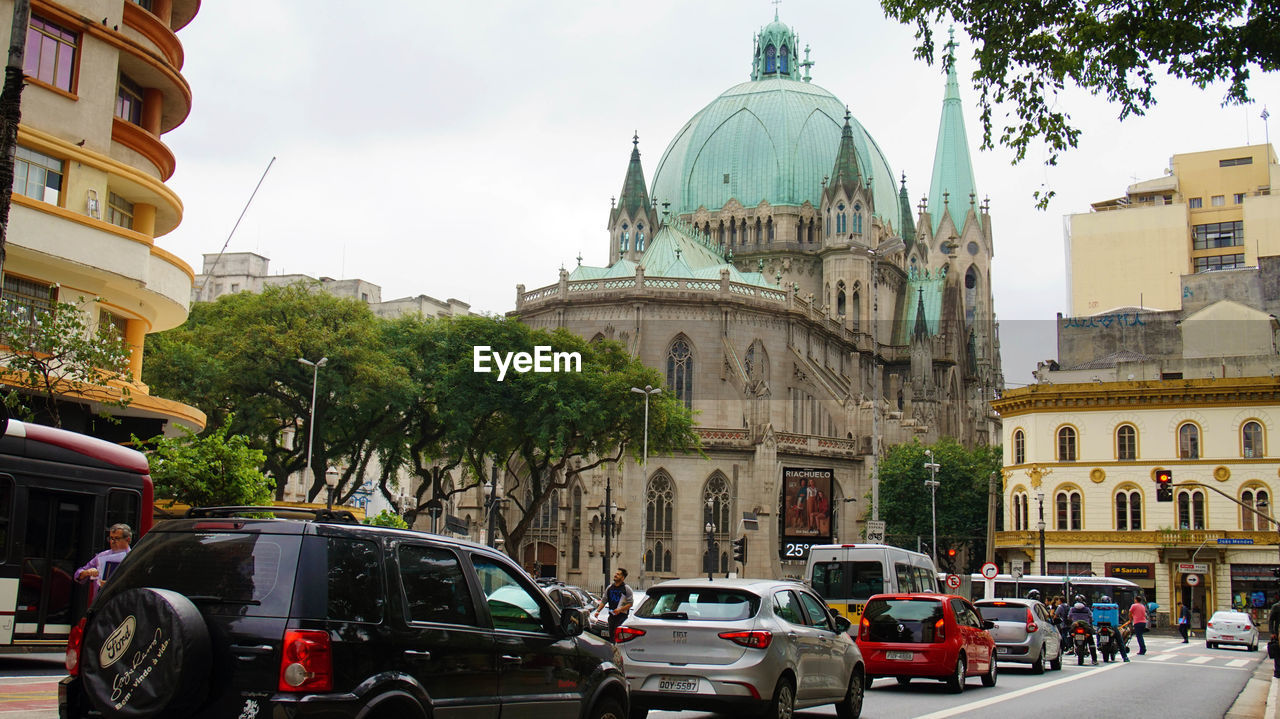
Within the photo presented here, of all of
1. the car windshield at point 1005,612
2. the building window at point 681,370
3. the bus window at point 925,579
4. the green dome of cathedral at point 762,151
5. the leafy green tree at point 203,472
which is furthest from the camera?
the green dome of cathedral at point 762,151

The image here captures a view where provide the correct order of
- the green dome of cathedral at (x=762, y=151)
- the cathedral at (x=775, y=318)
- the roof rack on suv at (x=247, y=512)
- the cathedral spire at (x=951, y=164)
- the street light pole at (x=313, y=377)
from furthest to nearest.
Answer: the cathedral spire at (x=951, y=164) < the green dome of cathedral at (x=762, y=151) < the cathedral at (x=775, y=318) < the street light pole at (x=313, y=377) < the roof rack on suv at (x=247, y=512)

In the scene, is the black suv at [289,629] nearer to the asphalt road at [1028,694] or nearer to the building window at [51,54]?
the asphalt road at [1028,694]

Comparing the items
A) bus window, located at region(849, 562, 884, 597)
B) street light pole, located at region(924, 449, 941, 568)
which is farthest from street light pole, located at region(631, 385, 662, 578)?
bus window, located at region(849, 562, 884, 597)

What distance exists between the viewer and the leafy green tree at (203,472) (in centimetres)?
2636

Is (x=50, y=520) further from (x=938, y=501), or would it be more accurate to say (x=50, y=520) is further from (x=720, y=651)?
(x=938, y=501)

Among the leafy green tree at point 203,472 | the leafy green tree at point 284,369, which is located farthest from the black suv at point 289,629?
the leafy green tree at point 284,369

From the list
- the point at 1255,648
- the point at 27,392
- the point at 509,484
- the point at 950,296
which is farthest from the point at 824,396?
the point at 27,392

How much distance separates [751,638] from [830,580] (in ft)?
48.8

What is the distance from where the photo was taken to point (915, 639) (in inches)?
695

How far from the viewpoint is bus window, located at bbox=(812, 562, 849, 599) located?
2585 cm

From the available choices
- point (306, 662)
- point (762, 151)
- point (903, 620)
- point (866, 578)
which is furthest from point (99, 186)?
point (762, 151)

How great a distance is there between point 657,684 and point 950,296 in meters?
78.4

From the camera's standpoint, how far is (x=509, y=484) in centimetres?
6262

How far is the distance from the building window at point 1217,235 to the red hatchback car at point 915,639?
2651 inches
